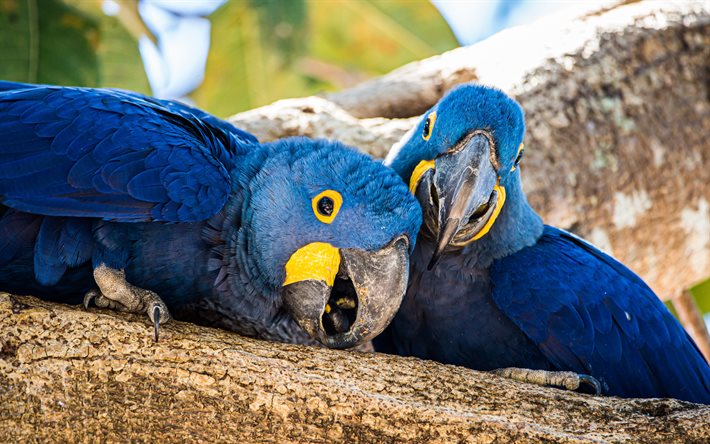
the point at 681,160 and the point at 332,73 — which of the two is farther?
the point at 332,73

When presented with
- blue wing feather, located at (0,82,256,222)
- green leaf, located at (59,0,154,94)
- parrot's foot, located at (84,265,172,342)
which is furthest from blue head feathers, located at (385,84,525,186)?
green leaf, located at (59,0,154,94)

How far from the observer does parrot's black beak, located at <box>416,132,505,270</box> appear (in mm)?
2914

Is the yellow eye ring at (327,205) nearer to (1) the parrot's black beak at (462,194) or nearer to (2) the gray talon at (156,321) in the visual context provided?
(1) the parrot's black beak at (462,194)

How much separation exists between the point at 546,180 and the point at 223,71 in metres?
2.69

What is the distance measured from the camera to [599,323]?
3.10m

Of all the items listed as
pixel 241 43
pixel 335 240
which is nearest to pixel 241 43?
pixel 241 43

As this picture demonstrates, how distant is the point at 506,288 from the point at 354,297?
2.39 feet

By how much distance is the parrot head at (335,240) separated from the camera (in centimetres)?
271

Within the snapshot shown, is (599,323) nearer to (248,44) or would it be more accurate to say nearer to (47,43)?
(248,44)

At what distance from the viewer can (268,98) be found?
5.73m

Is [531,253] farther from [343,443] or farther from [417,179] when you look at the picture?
[343,443]

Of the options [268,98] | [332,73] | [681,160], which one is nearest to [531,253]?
[681,160]

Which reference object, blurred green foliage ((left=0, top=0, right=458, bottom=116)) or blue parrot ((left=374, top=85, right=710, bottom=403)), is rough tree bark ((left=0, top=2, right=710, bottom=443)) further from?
blurred green foliage ((left=0, top=0, right=458, bottom=116))

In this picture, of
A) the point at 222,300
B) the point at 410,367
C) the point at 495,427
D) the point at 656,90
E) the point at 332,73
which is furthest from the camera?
the point at 332,73
